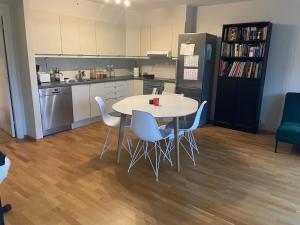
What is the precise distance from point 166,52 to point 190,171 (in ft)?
9.60

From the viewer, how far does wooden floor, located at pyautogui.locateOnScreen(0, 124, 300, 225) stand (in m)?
2.12

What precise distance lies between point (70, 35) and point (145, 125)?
2802mm

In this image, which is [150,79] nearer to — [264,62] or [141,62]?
[141,62]

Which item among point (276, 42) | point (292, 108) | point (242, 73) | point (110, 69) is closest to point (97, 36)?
point (110, 69)

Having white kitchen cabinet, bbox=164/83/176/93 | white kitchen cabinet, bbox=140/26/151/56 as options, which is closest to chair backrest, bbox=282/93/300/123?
white kitchen cabinet, bbox=164/83/176/93

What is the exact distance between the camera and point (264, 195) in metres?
2.46

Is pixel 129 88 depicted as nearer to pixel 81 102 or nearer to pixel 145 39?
pixel 145 39

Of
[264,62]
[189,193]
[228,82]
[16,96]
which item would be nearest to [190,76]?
[228,82]

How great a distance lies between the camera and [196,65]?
177 inches

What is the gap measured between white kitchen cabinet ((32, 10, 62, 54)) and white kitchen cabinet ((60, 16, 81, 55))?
4.0 inches

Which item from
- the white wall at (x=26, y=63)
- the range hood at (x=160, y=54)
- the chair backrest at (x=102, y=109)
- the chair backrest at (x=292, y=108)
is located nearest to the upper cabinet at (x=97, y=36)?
the range hood at (x=160, y=54)

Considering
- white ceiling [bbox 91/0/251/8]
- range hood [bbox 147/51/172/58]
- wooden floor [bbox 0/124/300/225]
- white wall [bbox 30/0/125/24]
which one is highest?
white ceiling [bbox 91/0/251/8]

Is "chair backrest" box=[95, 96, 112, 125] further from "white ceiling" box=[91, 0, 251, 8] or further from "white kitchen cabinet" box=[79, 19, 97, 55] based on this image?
"white ceiling" box=[91, 0, 251, 8]

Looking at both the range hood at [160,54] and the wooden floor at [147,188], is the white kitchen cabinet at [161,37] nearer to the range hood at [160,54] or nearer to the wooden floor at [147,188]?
the range hood at [160,54]
